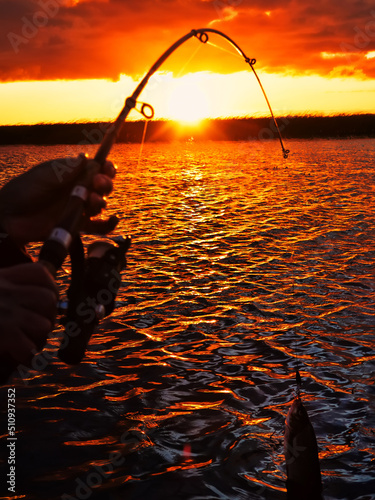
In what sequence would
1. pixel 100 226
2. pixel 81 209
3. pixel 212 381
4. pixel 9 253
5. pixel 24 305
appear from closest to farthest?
pixel 24 305
pixel 81 209
pixel 9 253
pixel 100 226
pixel 212 381

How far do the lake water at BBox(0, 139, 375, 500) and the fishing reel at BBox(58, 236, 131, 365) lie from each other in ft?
6.49

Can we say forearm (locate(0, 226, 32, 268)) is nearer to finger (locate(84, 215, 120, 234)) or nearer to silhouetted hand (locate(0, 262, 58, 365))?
finger (locate(84, 215, 120, 234))

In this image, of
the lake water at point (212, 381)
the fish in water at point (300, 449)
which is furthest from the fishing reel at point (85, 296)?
the lake water at point (212, 381)

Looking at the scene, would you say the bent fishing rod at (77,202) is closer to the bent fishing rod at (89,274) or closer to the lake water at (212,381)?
the bent fishing rod at (89,274)

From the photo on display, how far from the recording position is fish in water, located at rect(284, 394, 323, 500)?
4031 millimetres

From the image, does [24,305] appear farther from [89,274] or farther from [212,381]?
[212,381]

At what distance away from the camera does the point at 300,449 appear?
407 cm

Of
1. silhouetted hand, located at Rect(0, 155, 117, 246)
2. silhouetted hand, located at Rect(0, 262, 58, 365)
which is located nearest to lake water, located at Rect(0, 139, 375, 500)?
silhouetted hand, located at Rect(0, 155, 117, 246)

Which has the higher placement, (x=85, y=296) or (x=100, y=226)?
(x=100, y=226)

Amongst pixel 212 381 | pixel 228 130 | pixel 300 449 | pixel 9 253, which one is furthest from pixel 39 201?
pixel 228 130

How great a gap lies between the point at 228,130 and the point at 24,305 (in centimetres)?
9436

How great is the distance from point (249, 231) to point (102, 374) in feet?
34.4

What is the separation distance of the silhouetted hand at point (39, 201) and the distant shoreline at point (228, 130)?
72608 mm

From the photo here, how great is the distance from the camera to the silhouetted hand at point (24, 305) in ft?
8.26
